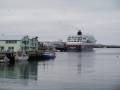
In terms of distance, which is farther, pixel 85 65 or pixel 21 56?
pixel 21 56

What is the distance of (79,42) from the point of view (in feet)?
336

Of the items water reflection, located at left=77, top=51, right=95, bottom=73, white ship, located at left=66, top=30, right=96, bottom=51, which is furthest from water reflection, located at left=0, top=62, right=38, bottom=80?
white ship, located at left=66, top=30, right=96, bottom=51

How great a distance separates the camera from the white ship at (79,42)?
10206 centimetres

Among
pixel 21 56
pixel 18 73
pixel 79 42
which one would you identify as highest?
pixel 79 42

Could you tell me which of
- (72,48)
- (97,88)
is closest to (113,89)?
(97,88)

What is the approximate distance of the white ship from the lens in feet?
335

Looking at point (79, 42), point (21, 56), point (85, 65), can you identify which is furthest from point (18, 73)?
point (79, 42)

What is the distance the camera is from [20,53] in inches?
1847

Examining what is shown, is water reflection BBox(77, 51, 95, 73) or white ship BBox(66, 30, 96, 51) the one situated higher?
white ship BBox(66, 30, 96, 51)

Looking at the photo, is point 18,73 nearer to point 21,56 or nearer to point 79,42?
point 21,56

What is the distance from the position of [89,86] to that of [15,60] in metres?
25.3

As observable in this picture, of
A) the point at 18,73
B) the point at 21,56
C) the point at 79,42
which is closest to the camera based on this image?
the point at 18,73

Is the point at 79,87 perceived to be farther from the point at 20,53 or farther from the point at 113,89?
the point at 20,53

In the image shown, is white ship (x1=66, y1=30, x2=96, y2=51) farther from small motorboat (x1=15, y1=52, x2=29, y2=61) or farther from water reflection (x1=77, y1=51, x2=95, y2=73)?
small motorboat (x1=15, y1=52, x2=29, y2=61)
